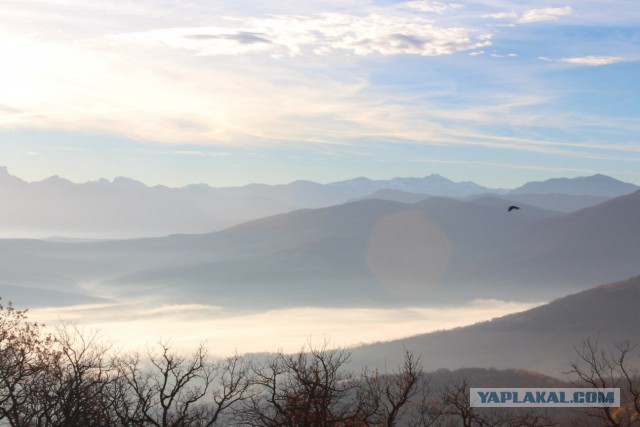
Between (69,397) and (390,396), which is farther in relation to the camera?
(390,396)

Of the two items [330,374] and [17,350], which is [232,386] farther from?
[17,350]

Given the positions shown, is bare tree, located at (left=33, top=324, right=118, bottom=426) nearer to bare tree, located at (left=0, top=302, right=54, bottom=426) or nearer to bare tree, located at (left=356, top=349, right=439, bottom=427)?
bare tree, located at (left=0, top=302, right=54, bottom=426)

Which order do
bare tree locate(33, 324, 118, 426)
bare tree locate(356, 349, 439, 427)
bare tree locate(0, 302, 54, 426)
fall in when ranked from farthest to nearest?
bare tree locate(0, 302, 54, 426), bare tree locate(33, 324, 118, 426), bare tree locate(356, 349, 439, 427)

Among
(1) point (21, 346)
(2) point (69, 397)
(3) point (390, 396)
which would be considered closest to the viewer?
(2) point (69, 397)

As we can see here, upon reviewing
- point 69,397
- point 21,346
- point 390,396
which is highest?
point 21,346

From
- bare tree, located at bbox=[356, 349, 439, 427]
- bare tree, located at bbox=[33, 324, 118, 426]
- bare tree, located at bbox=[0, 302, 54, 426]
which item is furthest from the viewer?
bare tree, located at bbox=[0, 302, 54, 426]

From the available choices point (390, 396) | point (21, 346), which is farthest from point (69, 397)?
point (390, 396)

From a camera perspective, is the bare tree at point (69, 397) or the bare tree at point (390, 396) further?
the bare tree at point (69, 397)

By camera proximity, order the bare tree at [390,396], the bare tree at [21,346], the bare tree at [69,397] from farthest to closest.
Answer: the bare tree at [21,346] → the bare tree at [69,397] → the bare tree at [390,396]

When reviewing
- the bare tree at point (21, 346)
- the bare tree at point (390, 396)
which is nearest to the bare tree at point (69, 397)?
the bare tree at point (21, 346)

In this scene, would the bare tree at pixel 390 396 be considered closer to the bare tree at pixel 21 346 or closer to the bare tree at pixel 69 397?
the bare tree at pixel 69 397

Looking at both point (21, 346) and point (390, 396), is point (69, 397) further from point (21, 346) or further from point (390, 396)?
point (390, 396)

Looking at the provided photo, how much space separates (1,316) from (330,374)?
22361mm

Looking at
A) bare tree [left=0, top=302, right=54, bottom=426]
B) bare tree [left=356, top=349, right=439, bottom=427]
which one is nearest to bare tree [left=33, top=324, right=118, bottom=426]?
bare tree [left=0, top=302, right=54, bottom=426]
